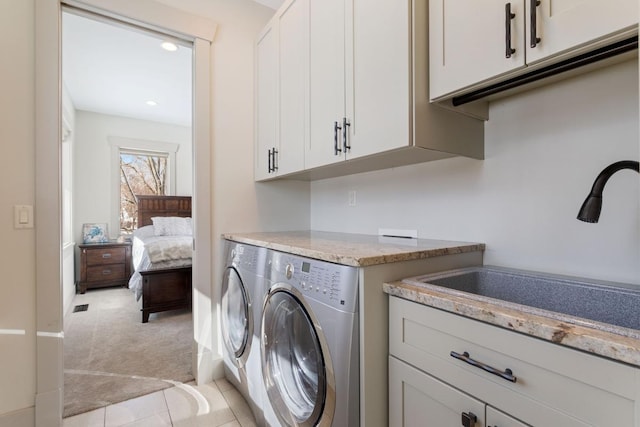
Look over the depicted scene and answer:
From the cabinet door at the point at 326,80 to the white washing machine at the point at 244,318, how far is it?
0.63m

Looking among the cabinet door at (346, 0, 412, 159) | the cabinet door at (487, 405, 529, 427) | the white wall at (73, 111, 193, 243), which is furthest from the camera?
the white wall at (73, 111, 193, 243)

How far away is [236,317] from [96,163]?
178 inches

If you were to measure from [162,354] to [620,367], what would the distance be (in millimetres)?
2800

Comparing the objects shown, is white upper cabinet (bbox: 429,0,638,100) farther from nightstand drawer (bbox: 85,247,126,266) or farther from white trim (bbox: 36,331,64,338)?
nightstand drawer (bbox: 85,247,126,266)

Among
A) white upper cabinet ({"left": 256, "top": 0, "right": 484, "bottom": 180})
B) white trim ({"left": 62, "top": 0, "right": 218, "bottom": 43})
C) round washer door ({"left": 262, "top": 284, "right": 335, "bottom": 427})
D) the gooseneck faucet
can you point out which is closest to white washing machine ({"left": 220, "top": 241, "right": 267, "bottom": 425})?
round washer door ({"left": 262, "top": 284, "right": 335, "bottom": 427})

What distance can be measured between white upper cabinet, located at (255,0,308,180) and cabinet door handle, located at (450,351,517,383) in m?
1.29

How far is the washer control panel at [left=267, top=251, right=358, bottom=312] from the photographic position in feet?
3.37

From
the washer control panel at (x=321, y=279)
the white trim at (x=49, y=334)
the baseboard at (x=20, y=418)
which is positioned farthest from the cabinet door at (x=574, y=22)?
the baseboard at (x=20, y=418)

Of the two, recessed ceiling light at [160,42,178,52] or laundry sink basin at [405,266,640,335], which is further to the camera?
recessed ceiling light at [160,42,178,52]

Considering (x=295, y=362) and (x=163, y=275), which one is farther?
(x=163, y=275)

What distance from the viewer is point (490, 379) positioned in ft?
2.56

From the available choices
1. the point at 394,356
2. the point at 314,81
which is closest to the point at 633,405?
the point at 394,356

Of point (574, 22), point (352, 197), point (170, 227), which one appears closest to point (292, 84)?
point (352, 197)

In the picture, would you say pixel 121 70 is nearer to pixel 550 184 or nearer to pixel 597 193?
pixel 550 184
